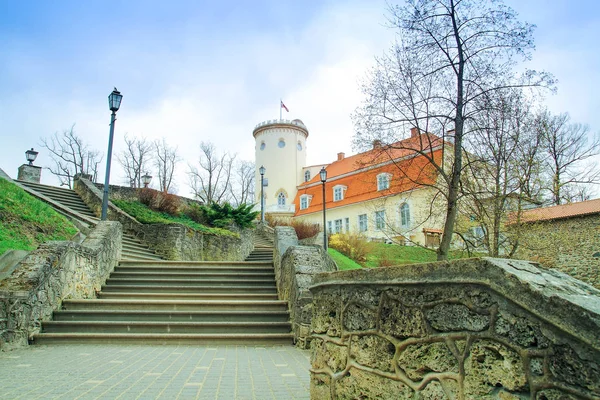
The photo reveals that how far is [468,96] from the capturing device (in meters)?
11.7

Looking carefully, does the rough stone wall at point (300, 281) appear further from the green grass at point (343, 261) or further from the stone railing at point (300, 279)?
the green grass at point (343, 261)

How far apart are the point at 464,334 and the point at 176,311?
258 inches

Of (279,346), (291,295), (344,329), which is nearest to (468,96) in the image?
(291,295)

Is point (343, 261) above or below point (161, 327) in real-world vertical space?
above

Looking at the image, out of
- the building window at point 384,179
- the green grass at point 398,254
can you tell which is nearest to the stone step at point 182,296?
the building window at point 384,179

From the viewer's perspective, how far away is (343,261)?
17469 millimetres

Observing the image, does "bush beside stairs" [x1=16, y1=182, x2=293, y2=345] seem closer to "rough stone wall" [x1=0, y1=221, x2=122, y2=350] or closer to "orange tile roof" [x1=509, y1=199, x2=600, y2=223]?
"rough stone wall" [x1=0, y1=221, x2=122, y2=350]

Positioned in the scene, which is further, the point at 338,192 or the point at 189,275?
the point at 338,192

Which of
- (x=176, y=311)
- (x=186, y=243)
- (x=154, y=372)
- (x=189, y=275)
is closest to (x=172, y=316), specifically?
(x=176, y=311)

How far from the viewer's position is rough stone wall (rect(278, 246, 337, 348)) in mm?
6781

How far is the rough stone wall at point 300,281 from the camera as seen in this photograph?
22.2ft

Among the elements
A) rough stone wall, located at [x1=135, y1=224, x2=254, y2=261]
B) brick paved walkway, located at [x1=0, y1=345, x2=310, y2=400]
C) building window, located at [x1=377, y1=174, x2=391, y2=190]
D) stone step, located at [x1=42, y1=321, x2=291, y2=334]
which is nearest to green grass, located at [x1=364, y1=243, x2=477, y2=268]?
building window, located at [x1=377, y1=174, x2=391, y2=190]

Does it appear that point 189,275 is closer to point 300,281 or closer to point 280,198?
→ point 300,281

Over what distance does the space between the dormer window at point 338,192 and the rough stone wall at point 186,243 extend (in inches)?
940
